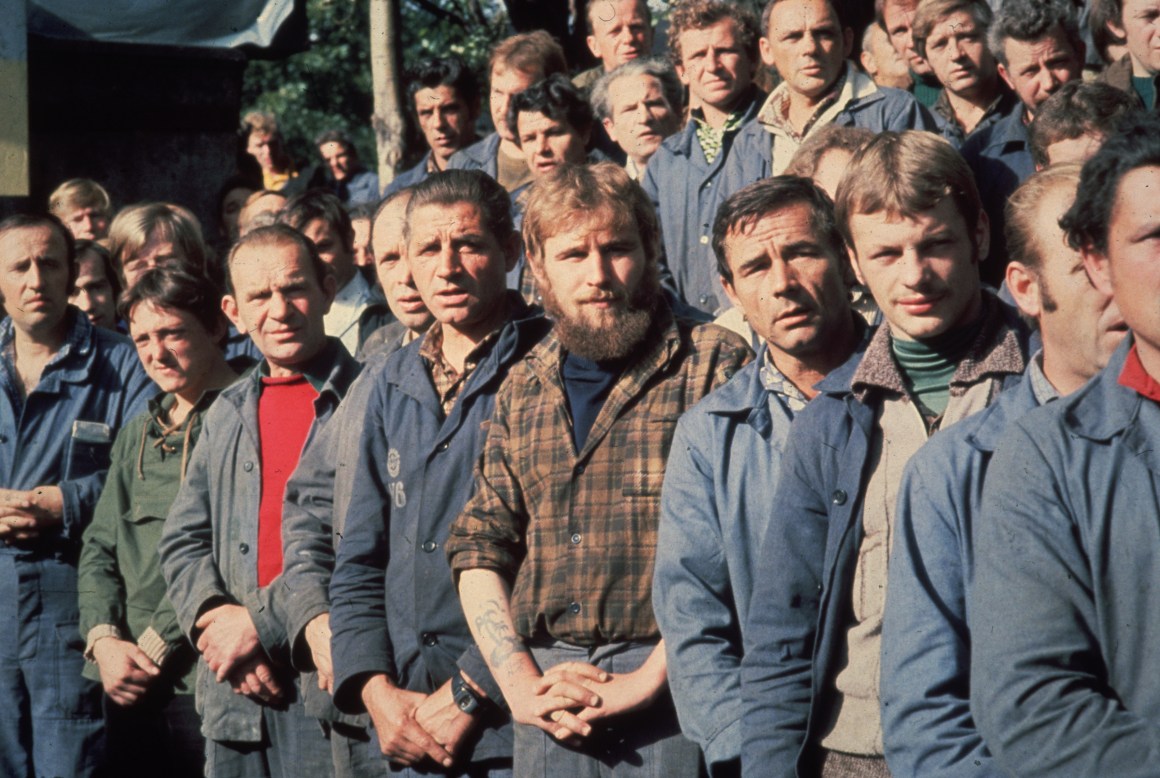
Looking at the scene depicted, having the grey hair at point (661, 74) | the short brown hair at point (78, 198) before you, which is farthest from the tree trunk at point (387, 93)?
the grey hair at point (661, 74)

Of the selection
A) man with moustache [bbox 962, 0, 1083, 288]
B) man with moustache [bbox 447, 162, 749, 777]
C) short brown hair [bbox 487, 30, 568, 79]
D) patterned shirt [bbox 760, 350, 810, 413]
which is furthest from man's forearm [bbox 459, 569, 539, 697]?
short brown hair [bbox 487, 30, 568, 79]

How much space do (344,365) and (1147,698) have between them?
3.65 metres

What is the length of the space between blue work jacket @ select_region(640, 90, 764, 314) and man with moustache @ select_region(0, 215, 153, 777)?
7.69 ft

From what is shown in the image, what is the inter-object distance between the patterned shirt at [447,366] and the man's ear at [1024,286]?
1.82 metres

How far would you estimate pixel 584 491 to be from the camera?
4027 mm

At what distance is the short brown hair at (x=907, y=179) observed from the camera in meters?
3.51

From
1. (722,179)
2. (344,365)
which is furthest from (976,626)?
(722,179)

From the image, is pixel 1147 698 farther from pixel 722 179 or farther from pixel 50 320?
pixel 50 320

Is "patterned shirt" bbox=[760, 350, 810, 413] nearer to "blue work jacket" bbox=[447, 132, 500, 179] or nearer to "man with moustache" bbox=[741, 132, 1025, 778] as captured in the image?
"man with moustache" bbox=[741, 132, 1025, 778]

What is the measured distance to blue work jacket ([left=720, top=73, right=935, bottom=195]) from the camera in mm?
5961

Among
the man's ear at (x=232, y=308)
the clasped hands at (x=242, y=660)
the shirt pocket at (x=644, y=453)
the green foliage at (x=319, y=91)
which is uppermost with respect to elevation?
the green foliage at (x=319, y=91)

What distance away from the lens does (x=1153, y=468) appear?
7.69 feet

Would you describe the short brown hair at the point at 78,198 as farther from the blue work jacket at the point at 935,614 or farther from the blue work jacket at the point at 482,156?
the blue work jacket at the point at 935,614

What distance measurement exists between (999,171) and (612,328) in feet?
6.30
